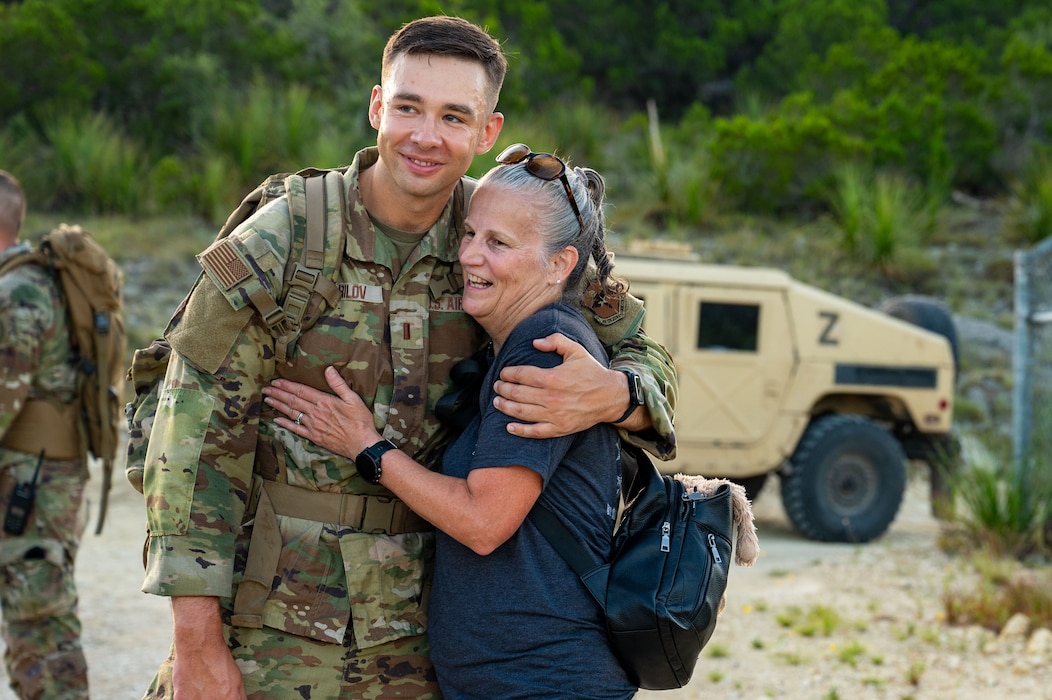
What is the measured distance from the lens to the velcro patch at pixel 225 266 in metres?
2.13

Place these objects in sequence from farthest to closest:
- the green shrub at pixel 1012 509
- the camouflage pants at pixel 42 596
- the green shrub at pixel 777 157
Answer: the green shrub at pixel 777 157
the green shrub at pixel 1012 509
the camouflage pants at pixel 42 596

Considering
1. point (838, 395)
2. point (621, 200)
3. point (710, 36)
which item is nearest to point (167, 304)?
point (621, 200)

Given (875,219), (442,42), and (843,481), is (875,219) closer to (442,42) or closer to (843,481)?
(843,481)

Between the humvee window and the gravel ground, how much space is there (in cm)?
171

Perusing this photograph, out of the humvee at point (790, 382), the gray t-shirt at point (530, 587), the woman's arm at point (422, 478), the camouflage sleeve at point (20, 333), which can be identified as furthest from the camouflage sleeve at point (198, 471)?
the humvee at point (790, 382)

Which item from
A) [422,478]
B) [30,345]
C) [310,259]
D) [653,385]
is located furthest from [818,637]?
[310,259]

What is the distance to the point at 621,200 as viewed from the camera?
1725 cm

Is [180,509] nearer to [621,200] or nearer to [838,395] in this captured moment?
[838,395]

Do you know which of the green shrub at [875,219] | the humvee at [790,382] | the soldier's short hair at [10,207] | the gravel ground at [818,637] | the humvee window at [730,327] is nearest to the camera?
the soldier's short hair at [10,207]

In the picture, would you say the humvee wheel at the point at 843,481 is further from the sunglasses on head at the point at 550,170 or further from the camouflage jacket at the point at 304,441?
the sunglasses on head at the point at 550,170

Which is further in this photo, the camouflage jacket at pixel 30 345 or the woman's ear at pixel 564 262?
the camouflage jacket at pixel 30 345

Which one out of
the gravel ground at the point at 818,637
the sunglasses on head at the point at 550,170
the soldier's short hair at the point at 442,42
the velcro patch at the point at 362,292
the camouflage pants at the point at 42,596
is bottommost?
the gravel ground at the point at 818,637

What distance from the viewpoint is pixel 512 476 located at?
6.87 feet

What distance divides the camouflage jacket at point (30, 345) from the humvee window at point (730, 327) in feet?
18.3
